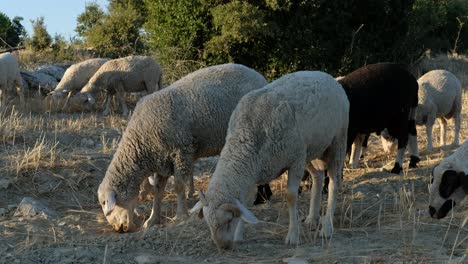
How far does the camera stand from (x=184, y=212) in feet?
24.8

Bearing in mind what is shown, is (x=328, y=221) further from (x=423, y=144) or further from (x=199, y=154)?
(x=423, y=144)

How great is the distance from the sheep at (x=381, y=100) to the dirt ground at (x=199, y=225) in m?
0.66

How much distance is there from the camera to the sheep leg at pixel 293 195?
19.7 ft

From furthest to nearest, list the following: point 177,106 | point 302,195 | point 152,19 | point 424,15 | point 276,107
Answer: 1. point 424,15
2. point 152,19
3. point 302,195
4. point 177,106
5. point 276,107

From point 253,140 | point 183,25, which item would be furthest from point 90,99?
point 253,140

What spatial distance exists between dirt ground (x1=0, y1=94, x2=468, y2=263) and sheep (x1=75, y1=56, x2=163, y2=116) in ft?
19.5

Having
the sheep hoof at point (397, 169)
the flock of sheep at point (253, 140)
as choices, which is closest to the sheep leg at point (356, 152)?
the flock of sheep at point (253, 140)

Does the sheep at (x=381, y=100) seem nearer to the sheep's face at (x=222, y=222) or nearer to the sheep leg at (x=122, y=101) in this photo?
the sheep's face at (x=222, y=222)

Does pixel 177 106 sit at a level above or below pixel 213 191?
above

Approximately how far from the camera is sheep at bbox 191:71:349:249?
5504mm

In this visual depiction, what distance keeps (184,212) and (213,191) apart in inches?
82.6

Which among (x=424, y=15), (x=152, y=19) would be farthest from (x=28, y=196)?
(x=424, y=15)

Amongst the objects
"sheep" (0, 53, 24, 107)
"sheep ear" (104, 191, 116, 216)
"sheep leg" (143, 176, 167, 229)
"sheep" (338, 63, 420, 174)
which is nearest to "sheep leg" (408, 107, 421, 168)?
"sheep" (338, 63, 420, 174)

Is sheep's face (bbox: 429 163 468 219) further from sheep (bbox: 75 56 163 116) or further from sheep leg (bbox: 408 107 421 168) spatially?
sheep (bbox: 75 56 163 116)
